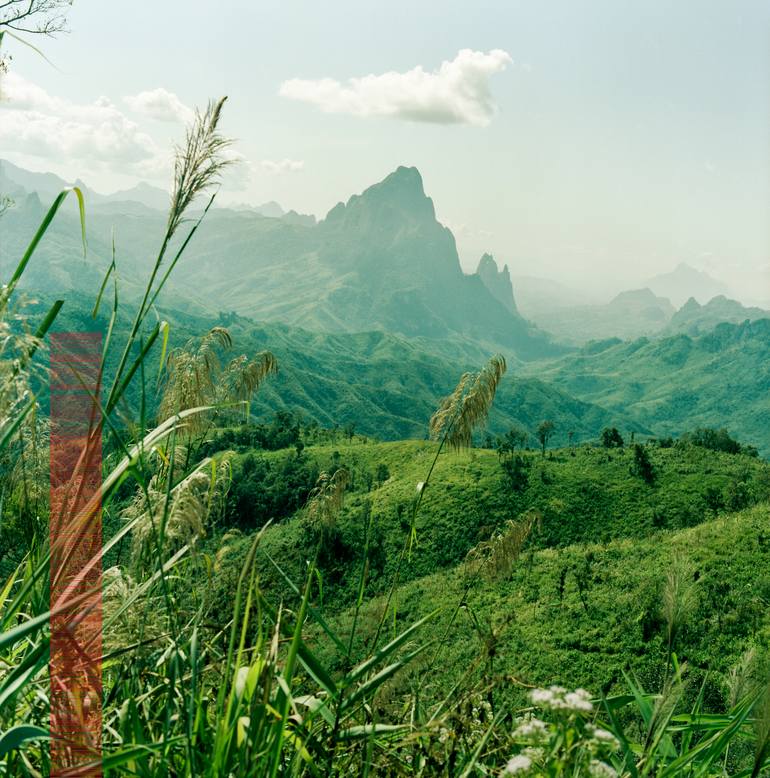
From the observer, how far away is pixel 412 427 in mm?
140375

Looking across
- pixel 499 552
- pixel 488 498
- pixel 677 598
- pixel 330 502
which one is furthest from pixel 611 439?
pixel 677 598

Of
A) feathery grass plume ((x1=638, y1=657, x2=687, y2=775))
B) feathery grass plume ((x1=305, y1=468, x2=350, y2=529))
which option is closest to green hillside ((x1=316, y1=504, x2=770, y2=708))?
feathery grass plume ((x1=305, y1=468, x2=350, y2=529))

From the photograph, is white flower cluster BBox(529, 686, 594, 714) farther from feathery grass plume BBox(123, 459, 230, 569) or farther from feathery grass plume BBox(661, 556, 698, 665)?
feathery grass plume BBox(123, 459, 230, 569)

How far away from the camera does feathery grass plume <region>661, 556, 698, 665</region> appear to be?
1.52 metres

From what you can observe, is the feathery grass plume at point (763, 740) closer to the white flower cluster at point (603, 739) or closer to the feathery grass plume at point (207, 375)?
the white flower cluster at point (603, 739)

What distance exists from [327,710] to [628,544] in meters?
39.7

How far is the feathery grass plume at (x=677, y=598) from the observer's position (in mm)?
1518

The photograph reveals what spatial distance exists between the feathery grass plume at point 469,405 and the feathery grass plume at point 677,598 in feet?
2.34

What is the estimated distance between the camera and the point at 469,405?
197 centimetres

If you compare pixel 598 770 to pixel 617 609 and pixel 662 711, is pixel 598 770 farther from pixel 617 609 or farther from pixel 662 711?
pixel 617 609

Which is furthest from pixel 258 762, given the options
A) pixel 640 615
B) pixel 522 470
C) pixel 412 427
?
pixel 412 427

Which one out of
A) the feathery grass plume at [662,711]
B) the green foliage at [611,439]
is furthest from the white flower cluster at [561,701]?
the green foliage at [611,439]

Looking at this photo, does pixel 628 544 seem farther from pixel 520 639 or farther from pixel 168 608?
pixel 168 608
